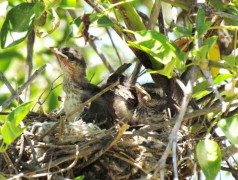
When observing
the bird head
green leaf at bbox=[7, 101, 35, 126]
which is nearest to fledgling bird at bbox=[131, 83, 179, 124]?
the bird head

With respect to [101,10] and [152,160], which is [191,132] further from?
[101,10]

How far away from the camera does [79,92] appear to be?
3172 millimetres

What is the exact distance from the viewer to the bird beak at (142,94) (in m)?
3.01

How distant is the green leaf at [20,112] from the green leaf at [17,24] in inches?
24.8

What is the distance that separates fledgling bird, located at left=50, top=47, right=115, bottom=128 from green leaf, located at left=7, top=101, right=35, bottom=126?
1078 mm

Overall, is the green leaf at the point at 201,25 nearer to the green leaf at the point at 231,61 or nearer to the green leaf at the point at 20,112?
the green leaf at the point at 231,61

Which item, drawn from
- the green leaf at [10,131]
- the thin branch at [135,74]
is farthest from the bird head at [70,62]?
the green leaf at [10,131]

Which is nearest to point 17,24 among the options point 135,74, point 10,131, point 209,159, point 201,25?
point 10,131

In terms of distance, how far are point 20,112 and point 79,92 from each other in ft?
4.65

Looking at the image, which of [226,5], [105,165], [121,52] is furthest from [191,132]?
[121,52]

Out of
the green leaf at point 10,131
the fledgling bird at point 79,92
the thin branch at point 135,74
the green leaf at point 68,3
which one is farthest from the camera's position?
the thin branch at point 135,74

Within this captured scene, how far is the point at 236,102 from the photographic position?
6.97 feet

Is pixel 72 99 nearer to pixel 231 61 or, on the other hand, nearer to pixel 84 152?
pixel 84 152

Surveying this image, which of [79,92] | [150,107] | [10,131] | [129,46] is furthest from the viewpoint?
[79,92]
